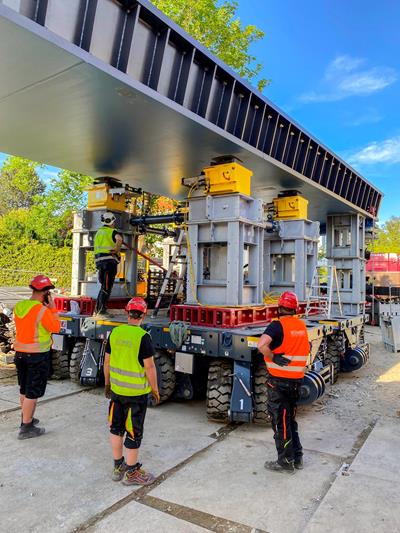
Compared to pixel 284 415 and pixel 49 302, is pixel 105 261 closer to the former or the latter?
pixel 49 302

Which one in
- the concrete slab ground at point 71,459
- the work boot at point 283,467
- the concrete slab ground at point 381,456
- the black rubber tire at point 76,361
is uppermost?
the black rubber tire at point 76,361

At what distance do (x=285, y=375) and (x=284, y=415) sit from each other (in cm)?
42

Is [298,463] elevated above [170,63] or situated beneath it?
situated beneath

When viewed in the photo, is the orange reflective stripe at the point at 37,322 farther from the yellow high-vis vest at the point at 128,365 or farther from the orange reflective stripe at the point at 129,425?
the orange reflective stripe at the point at 129,425

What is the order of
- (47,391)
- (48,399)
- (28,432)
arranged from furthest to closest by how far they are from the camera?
(47,391), (48,399), (28,432)

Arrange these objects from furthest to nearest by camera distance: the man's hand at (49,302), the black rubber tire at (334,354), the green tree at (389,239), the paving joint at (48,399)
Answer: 1. the green tree at (389,239)
2. the black rubber tire at (334,354)
3. the paving joint at (48,399)
4. the man's hand at (49,302)

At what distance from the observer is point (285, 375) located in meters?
4.30

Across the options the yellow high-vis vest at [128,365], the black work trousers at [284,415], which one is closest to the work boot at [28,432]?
the yellow high-vis vest at [128,365]

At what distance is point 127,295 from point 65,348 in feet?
6.73

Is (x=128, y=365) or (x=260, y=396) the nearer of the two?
(x=128, y=365)

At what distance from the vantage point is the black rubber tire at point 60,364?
8.06m

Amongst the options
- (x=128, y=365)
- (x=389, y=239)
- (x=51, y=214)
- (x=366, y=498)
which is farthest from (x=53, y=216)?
(x=389, y=239)

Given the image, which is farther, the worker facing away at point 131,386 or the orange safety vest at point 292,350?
the orange safety vest at point 292,350

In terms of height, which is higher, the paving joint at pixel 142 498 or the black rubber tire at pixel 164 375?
the black rubber tire at pixel 164 375
